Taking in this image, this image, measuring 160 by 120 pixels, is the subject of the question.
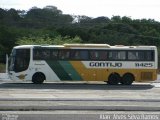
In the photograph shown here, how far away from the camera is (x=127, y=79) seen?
37281mm

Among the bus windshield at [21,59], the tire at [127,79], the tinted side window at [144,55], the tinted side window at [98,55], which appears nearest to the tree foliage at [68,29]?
the bus windshield at [21,59]

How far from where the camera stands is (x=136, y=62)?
3716 centimetres

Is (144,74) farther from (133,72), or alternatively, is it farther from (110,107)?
(110,107)

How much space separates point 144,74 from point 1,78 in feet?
37.6

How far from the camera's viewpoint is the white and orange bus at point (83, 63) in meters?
36.5

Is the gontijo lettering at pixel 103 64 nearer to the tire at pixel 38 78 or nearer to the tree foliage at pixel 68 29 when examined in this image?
the tire at pixel 38 78

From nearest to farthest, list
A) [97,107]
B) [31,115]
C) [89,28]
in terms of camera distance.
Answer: [31,115] → [97,107] → [89,28]

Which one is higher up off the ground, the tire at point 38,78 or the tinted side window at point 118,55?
the tinted side window at point 118,55

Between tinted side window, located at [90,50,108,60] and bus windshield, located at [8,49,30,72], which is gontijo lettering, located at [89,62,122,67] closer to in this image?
tinted side window, located at [90,50,108,60]

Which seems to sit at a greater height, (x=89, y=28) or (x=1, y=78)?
(x=89, y=28)

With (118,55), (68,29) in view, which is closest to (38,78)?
(118,55)

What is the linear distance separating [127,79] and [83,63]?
3.32 m

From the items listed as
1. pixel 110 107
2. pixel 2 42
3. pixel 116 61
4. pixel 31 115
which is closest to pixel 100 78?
pixel 116 61

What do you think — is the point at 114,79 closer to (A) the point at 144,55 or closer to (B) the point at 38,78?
(A) the point at 144,55
